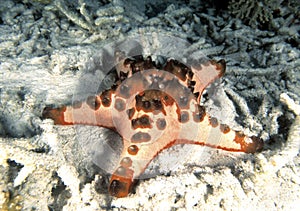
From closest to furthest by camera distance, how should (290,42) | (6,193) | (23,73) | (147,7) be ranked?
1. (6,193)
2. (23,73)
3. (290,42)
4. (147,7)

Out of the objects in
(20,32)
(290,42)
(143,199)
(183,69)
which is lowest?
(20,32)

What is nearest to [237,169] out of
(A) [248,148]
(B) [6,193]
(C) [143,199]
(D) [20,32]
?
(A) [248,148]

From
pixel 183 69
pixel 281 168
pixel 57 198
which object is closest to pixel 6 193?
pixel 57 198

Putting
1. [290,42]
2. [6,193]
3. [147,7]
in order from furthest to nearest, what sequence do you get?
[147,7] → [290,42] → [6,193]

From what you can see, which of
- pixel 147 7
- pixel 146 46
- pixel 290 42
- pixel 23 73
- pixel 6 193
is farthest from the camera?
pixel 147 7

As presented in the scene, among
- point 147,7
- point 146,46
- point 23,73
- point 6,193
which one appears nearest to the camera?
point 6,193

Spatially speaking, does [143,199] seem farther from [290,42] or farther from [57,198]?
[290,42]

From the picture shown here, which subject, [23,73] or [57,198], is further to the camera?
[23,73]

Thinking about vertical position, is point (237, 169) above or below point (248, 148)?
below

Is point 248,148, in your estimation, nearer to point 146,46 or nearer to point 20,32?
point 146,46
